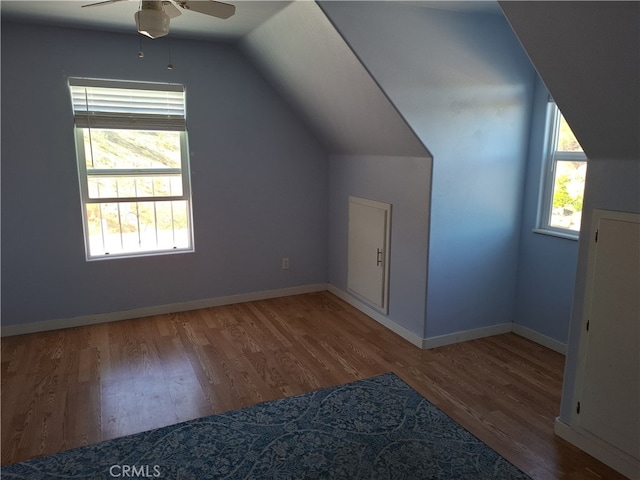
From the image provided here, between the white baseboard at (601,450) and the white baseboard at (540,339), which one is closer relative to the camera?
the white baseboard at (601,450)

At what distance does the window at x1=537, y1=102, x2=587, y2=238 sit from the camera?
3.26 meters

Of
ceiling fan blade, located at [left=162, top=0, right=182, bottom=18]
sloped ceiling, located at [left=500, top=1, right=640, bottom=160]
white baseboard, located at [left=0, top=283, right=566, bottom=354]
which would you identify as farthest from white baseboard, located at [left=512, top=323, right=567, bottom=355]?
ceiling fan blade, located at [left=162, top=0, right=182, bottom=18]

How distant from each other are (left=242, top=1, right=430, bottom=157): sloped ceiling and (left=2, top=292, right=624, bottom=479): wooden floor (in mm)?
1564

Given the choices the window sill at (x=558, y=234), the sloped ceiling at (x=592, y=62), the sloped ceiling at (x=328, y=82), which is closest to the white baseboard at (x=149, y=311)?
the sloped ceiling at (x=328, y=82)

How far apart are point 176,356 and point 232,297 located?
119 cm

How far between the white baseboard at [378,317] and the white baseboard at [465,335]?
0.08 meters

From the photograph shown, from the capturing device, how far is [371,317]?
4.14 meters

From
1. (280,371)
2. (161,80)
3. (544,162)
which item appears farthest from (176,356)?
(544,162)

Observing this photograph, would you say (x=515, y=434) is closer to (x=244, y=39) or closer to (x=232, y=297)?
(x=232, y=297)

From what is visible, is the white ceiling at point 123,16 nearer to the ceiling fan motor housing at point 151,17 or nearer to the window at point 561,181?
the ceiling fan motor housing at point 151,17

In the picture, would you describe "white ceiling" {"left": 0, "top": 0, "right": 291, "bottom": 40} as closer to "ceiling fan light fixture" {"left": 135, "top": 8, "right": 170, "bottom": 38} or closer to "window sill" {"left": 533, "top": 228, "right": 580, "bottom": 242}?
"ceiling fan light fixture" {"left": 135, "top": 8, "right": 170, "bottom": 38}

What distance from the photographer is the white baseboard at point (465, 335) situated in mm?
3496

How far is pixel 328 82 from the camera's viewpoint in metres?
3.38

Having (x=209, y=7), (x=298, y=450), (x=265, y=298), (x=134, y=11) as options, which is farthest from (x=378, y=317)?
(x=134, y=11)
